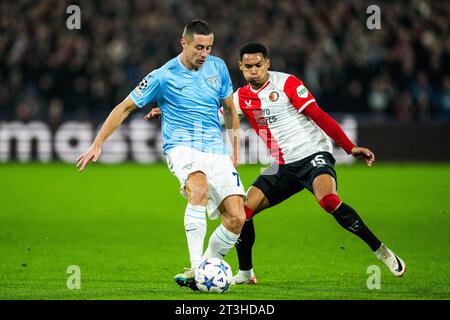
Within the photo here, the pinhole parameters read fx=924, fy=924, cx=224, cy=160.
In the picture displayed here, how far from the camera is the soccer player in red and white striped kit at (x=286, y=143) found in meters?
8.61

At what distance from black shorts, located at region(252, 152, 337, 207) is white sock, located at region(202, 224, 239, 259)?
2.74 ft

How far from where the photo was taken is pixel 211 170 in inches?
322

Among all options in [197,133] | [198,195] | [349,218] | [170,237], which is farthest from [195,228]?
[170,237]

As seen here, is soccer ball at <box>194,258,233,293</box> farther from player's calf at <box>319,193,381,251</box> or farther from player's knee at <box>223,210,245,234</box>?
player's calf at <box>319,193,381,251</box>

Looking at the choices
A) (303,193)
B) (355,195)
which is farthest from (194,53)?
(303,193)

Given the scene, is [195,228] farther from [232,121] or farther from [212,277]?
[232,121]

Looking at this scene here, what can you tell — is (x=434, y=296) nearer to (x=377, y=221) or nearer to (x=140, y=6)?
(x=377, y=221)

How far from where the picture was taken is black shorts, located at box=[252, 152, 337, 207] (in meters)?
8.81

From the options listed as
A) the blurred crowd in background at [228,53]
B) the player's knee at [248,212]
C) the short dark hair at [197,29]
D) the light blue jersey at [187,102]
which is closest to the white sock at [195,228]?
the light blue jersey at [187,102]

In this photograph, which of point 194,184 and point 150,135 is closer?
point 194,184

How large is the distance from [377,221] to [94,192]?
20.0 feet

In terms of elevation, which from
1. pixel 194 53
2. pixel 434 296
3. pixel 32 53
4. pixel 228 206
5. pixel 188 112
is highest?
pixel 32 53

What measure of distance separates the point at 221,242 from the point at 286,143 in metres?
1.37

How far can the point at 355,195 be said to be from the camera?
16453 mm
